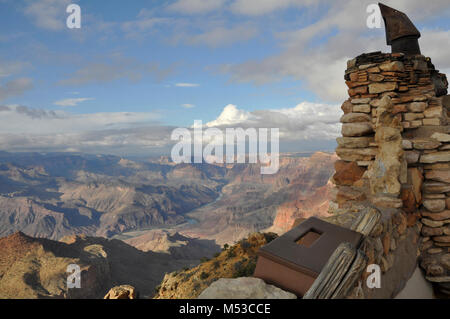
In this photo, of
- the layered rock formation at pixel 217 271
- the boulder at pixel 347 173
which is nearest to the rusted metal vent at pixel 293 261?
the boulder at pixel 347 173

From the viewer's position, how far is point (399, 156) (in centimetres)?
602

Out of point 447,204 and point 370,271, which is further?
point 447,204

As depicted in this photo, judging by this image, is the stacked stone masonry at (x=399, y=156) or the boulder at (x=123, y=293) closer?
the stacked stone masonry at (x=399, y=156)

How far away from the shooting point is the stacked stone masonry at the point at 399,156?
5.82 meters

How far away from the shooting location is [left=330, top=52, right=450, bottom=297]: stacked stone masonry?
582 cm

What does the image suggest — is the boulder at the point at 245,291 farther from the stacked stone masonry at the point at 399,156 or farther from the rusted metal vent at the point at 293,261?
the stacked stone masonry at the point at 399,156

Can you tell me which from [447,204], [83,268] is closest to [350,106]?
[447,204]

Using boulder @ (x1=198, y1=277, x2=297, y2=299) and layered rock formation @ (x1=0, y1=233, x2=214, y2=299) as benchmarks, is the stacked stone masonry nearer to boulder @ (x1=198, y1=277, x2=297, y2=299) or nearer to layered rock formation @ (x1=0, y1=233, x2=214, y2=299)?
boulder @ (x1=198, y1=277, x2=297, y2=299)

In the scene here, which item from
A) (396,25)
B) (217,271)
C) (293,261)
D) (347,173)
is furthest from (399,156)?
(217,271)

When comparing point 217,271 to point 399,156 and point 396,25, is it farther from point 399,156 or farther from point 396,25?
point 396,25

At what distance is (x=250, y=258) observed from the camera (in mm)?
11953

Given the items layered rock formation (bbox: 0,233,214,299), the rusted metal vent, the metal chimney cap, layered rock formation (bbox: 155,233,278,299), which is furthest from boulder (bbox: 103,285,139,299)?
layered rock formation (bbox: 0,233,214,299)
